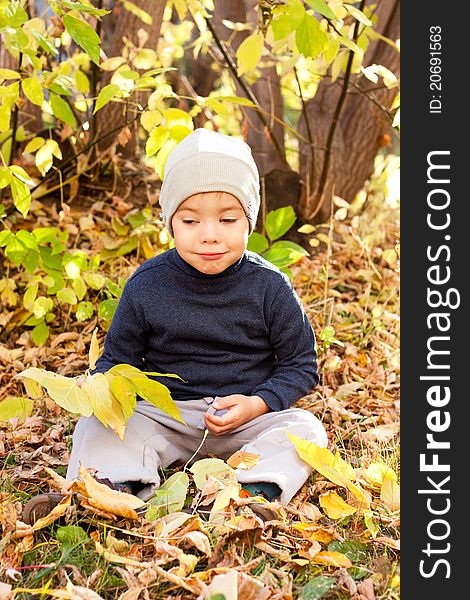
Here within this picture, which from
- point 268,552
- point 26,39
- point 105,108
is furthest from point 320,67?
point 268,552

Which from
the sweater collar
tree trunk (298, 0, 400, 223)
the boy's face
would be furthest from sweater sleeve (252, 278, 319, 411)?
tree trunk (298, 0, 400, 223)

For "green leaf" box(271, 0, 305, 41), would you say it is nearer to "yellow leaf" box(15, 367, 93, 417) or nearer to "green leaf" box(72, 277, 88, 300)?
"yellow leaf" box(15, 367, 93, 417)

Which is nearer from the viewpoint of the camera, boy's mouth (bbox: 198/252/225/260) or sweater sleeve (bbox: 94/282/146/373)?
boy's mouth (bbox: 198/252/225/260)

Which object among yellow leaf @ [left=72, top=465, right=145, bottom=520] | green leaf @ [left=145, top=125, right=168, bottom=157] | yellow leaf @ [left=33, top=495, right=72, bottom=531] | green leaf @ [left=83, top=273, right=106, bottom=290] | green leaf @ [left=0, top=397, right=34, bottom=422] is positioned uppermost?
green leaf @ [left=145, top=125, right=168, bottom=157]

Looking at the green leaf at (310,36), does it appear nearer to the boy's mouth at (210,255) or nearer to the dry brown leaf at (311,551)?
the boy's mouth at (210,255)

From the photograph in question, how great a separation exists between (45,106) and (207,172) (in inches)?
45.4

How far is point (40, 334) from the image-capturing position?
3.29 meters

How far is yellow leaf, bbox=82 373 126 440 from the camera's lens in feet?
6.84

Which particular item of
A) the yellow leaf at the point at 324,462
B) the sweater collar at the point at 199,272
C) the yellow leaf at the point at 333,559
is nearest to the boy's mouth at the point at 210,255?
the sweater collar at the point at 199,272

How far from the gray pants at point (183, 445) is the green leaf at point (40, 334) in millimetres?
886

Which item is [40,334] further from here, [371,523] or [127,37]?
[371,523]

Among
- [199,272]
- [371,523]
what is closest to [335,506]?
[371,523]

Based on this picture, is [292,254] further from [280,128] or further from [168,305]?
[280,128]

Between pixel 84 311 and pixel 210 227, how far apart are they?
1054 mm
